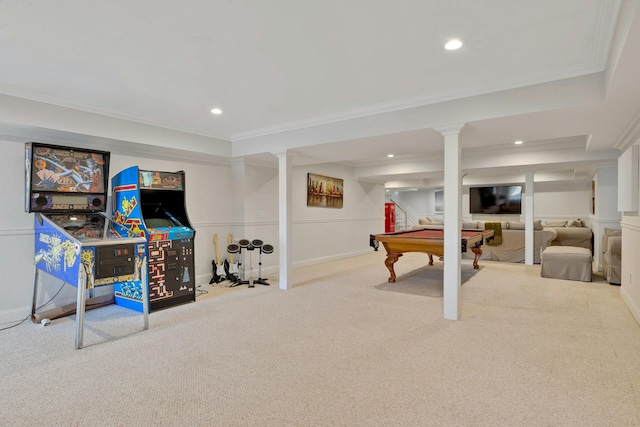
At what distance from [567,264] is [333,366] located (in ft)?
16.0

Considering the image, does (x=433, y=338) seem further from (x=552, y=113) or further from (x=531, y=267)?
(x=531, y=267)

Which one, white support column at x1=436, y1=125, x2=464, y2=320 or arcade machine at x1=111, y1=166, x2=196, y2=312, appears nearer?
white support column at x1=436, y1=125, x2=464, y2=320

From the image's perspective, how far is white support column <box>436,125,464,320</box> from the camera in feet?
11.8

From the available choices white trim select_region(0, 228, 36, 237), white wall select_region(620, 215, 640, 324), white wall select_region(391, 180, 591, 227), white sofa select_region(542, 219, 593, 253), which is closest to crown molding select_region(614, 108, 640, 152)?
white wall select_region(620, 215, 640, 324)

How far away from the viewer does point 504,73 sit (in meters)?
3.03

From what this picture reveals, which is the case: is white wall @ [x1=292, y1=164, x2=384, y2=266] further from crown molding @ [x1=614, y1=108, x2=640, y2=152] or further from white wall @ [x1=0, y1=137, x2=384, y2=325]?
crown molding @ [x1=614, y1=108, x2=640, y2=152]

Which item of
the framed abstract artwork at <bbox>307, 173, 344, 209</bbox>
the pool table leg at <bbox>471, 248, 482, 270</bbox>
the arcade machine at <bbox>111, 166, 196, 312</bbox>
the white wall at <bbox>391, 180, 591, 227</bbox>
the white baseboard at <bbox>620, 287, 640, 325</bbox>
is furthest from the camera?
the white wall at <bbox>391, 180, 591, 227</bbox>

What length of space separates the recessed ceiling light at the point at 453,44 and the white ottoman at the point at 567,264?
4.53 meters

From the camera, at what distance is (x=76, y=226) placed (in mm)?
3623

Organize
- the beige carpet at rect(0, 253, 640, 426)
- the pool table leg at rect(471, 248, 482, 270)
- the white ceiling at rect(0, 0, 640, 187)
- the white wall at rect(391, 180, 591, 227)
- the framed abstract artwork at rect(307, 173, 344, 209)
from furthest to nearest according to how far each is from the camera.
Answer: the white wall at rect(391, 180, 591, 227)
the framed abstract artwork at rect(307, 173, 344, 209)
the pool table leg at rect(471, 248, 482, 270)
the white ceiling at rect(0, 0, 640, 187)
the beige carpet at rect(0, 253, 640, 426)

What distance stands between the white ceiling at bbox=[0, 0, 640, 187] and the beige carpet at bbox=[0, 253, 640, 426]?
6.84 feet

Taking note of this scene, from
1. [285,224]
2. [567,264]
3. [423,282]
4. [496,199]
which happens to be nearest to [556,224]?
[496,199]

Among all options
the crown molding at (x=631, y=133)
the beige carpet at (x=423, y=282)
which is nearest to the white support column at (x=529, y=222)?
the beige carpet at (x=423, y=282)

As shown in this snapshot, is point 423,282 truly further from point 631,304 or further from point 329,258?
point 329,258
